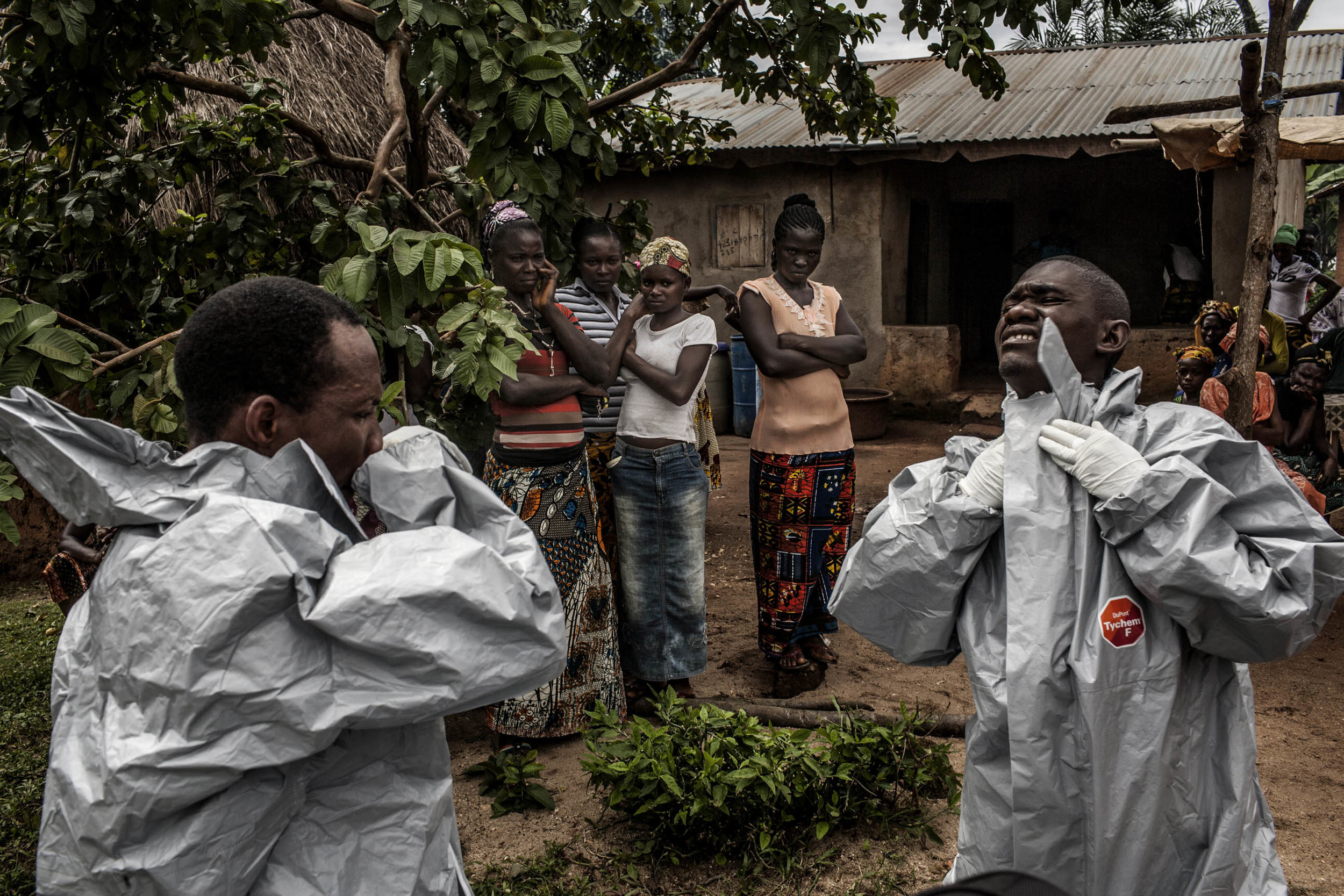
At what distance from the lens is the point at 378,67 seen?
20.8 ft

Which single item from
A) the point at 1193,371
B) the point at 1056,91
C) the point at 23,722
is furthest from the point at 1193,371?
the point at 1056,91

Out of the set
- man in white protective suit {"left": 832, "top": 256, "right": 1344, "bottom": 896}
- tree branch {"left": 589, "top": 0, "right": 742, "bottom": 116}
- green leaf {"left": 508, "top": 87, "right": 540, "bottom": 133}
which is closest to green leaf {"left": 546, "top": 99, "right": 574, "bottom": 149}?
green leaf {"left": 508, "top": 87, "right": 540, "bottom": 133}

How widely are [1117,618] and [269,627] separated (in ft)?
4.22

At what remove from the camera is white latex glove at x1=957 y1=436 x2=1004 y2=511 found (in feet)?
5.90

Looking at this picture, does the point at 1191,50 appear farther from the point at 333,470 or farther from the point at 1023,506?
the point at 333,470

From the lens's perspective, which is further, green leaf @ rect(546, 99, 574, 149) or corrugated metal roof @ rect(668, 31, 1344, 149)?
corrugated metal roof @ rect(668, 31, 1344, 149)

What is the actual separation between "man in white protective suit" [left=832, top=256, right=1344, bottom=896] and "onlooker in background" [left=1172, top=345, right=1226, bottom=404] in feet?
12.0

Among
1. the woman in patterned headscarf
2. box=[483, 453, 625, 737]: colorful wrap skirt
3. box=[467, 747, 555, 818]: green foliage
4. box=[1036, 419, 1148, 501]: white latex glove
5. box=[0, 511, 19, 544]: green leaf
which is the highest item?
box=[1036, 419, 1148, 501]: white latex glove

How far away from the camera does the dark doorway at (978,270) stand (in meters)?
13.1

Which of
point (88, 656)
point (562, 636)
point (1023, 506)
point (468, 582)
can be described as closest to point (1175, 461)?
point (1023, 506)

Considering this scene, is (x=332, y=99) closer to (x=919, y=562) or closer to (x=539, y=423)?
(x=539, y=423)

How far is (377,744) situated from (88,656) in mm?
371

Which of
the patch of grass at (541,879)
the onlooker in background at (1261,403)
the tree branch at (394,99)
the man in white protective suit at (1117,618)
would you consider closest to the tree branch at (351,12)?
the tree branch at (394,99)

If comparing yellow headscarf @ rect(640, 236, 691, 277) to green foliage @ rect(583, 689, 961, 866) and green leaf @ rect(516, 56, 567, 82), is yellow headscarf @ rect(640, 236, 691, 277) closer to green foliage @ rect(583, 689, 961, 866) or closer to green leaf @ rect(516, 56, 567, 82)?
green leaf @ rect(516, 56, 567, 82)
